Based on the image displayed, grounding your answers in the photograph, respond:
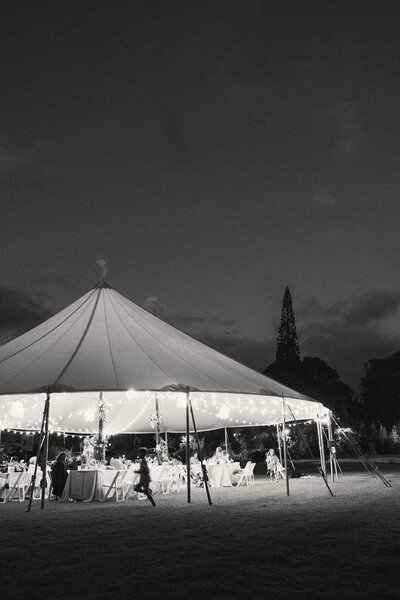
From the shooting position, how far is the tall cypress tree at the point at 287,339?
5297cm

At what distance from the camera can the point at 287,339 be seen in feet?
178

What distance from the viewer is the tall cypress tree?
52969mm

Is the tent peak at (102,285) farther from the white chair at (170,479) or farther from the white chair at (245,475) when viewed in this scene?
the white chair at (245,475)

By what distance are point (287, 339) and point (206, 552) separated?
49.7 metres

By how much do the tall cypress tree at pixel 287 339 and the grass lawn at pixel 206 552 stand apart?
143 feet

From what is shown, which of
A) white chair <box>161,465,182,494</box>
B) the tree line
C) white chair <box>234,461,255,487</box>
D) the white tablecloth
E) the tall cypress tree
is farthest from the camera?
the tall cypress tree

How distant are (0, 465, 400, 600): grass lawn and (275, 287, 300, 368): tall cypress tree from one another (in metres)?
43.7

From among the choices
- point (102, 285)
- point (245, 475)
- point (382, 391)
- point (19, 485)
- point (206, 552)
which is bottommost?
point (206, 552)

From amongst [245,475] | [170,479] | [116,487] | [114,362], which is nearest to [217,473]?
[245,475]

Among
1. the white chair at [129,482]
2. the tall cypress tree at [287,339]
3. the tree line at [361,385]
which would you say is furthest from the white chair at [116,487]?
the tall cypress tree at [287,339]

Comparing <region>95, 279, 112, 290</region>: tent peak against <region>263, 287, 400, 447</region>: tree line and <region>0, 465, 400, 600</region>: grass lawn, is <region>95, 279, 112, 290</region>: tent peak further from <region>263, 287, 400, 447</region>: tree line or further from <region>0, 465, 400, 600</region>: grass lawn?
<region>263, 287, 400, 447</region>: tree line

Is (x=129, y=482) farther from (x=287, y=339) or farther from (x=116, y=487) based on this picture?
(x=287, y=339)

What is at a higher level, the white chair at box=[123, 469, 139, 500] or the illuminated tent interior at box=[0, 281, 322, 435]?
the illuminated tent interior at box=[0, 281, 322, 435]

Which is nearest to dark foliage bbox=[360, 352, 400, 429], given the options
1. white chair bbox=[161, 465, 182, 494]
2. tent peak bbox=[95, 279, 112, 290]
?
white chair bbox=[161, 465, 182, 494]
